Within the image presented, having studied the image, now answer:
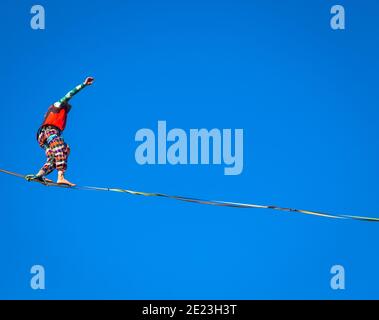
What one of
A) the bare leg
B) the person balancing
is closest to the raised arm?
the person balancing

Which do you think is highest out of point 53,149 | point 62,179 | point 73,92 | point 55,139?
point 73,92

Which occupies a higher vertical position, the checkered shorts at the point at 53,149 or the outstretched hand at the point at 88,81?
the outstretched hand at the point at 88,81

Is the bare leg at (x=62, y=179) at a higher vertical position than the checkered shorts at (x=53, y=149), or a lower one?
lower

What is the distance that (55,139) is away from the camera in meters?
12.1

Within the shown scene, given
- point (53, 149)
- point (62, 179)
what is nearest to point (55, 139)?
point (53, 149)

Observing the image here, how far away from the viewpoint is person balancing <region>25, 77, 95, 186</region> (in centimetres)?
1206

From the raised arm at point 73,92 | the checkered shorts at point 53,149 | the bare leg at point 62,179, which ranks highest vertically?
the raised arm at point 73,92

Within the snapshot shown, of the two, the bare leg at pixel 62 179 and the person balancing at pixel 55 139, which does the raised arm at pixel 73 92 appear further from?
the bare leg at pixel 62 179

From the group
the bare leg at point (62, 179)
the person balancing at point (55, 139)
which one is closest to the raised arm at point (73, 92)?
the person balancing at point (55, 139)

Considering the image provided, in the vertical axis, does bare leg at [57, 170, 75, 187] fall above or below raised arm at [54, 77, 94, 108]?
below

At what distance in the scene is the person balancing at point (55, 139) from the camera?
1206cm

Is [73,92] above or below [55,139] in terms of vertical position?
above

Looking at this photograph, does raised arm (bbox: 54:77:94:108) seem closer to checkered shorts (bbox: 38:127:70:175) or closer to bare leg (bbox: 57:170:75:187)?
checkered shorts (bbox: 38:127:70:175)

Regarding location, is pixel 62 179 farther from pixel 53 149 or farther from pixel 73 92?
pixel 73 92
